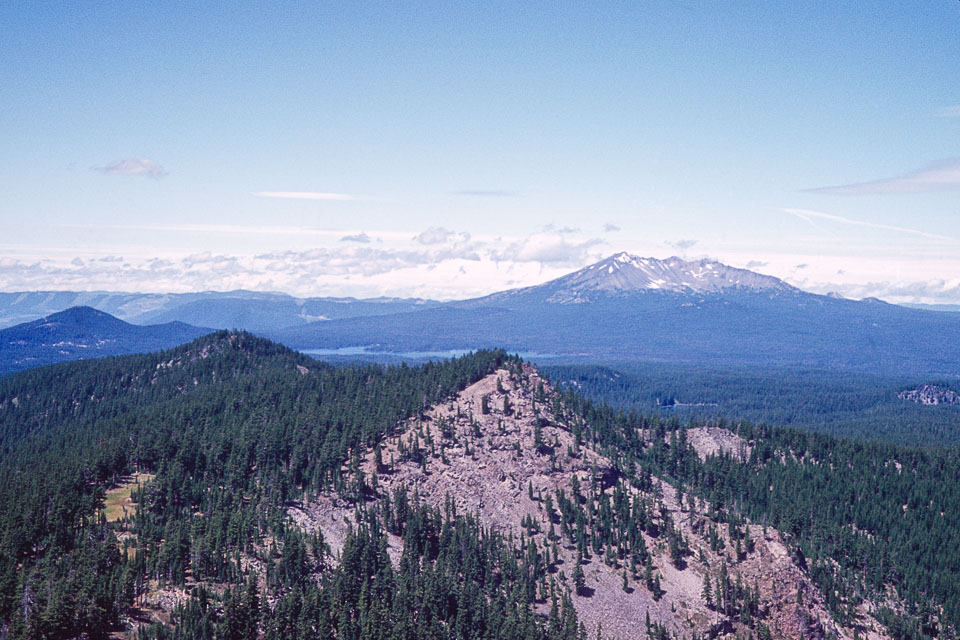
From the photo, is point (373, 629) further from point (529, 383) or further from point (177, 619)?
point (529, 383)

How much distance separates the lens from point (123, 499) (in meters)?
112

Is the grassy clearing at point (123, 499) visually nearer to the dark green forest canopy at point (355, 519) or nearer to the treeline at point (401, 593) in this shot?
the dark green forest canopy at point (355, 519)

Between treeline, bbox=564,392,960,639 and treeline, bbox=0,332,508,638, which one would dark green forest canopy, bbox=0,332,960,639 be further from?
treeline, bbox=564,392,960,639

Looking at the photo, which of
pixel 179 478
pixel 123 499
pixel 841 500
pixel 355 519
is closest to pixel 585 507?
pixel 355 519

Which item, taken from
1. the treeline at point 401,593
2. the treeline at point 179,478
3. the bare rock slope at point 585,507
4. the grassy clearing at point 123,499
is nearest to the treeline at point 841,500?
the bare rock slope at point 585,507

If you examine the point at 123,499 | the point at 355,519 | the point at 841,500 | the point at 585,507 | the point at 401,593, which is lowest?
the point at 841,500

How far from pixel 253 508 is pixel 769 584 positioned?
9278 centimetres

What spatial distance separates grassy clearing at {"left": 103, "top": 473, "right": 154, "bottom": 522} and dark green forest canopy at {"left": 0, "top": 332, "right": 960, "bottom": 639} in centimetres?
240

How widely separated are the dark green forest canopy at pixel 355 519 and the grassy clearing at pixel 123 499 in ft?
7.88

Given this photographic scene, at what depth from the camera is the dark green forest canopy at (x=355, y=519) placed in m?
84.8

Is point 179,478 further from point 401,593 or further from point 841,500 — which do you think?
point 841,500

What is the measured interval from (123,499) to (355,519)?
38.7m

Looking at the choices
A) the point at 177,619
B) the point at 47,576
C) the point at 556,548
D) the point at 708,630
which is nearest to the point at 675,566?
the point at 708,630

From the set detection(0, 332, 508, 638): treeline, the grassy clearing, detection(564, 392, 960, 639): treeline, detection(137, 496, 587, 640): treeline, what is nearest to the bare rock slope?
detection(137, 496, 587, 640): treeline
